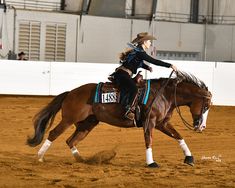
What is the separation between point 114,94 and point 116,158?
63.9 inches

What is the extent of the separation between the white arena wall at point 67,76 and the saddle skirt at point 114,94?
9619 millimetres

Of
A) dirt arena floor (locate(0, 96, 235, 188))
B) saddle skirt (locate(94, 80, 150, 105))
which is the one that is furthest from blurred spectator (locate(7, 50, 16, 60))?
saddle skirt (locate(94, 80, 150, 105))

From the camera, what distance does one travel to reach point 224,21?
3067cm

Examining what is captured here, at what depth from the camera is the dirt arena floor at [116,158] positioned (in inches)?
339

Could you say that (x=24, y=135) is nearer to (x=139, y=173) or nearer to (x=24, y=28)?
(x=139, y=173)

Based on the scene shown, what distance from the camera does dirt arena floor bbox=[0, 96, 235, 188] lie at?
8609 mm

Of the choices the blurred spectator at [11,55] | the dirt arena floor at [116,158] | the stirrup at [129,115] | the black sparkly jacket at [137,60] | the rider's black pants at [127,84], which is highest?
the black sparkly jacket at [137,60]

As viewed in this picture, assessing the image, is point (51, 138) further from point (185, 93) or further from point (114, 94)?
point (185, 93)

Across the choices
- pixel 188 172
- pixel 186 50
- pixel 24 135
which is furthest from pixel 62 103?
pixel 186 50

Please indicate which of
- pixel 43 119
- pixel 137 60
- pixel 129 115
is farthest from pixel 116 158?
pixel 137 60

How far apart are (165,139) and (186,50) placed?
15220 mm

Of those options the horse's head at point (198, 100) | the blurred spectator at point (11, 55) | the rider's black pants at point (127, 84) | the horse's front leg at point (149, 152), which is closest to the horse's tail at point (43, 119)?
the rider's black pants at point (127, 84)

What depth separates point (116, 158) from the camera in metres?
11.7

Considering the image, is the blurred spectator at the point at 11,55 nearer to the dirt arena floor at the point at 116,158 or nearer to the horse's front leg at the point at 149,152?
the dirt arena floor at the point at 116,158
